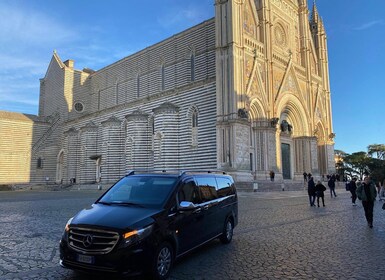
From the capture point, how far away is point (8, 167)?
4806 centimetres

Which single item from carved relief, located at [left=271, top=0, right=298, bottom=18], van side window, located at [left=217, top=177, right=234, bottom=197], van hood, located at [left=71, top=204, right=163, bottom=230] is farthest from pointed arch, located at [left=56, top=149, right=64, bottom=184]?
van hood, located at [left=71, top=204, right=163, bottom=230]

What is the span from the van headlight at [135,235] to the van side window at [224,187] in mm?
2935

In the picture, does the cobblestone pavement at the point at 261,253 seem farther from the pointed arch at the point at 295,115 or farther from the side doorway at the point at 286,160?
the pointed arch at the point at 295,115

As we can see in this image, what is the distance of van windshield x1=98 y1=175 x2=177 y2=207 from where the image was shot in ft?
18.3

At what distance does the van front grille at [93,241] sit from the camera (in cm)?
453

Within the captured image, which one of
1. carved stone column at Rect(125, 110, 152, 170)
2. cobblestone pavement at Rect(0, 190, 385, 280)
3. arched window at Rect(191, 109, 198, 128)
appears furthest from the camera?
carved stone column at Rect(125, 110, 152, 170)

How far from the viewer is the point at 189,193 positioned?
611cm

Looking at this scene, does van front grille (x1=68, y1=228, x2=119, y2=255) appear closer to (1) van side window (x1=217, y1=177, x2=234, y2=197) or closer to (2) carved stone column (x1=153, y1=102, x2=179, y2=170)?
(1) van side window (x1=217, y1=177, x2=234, y2=197)

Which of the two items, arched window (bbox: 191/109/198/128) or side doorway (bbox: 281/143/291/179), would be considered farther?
side doorway (bbox: 281/143/291/179)

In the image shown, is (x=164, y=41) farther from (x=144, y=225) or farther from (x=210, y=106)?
(x=144, y=225)

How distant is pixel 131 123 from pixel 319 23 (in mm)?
29942

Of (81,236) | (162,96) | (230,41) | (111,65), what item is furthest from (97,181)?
(81,236)

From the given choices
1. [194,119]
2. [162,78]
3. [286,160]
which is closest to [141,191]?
[194,119]

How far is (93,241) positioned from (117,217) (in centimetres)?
47
